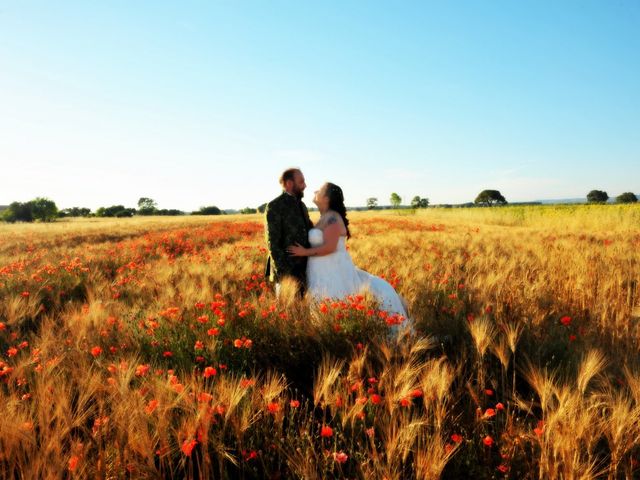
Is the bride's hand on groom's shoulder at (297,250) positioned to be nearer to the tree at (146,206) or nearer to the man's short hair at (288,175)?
the man's short hair at (288,175)

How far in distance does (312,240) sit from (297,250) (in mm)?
244

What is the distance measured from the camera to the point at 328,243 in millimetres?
4391

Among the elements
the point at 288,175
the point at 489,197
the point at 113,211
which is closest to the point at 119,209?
the point at 113,211

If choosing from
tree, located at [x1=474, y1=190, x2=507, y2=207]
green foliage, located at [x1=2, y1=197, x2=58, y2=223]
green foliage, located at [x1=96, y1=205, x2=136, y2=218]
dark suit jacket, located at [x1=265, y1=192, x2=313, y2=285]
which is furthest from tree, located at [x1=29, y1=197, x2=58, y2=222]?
tree, located at [x1=474, y1=190, x2=507, y2=207]

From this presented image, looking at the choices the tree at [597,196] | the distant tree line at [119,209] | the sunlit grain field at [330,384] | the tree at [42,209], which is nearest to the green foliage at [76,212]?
the distant tree line at [119,209]

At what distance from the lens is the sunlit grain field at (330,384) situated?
1517 millimetres

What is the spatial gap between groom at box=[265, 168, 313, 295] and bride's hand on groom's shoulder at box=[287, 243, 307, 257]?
0.04m

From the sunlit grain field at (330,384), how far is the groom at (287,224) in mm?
550

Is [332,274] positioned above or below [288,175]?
below

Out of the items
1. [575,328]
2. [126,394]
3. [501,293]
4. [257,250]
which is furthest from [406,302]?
[257,250]

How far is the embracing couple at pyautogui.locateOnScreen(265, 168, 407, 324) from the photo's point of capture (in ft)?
14.5

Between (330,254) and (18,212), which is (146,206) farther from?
(330,254)

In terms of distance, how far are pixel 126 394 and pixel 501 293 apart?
3.76 meters

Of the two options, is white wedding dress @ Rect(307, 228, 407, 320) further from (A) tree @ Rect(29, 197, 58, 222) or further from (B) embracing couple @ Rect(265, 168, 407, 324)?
(A) tree @ Rect(29, 197, 58, 222)
